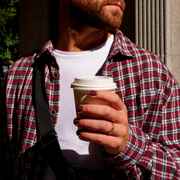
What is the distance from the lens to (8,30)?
18.3 metres

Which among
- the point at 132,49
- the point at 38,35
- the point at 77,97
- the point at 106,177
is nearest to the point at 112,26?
the point at 132,49

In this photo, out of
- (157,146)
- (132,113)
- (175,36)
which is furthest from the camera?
(175,36)

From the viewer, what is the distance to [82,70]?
1989 millimetres

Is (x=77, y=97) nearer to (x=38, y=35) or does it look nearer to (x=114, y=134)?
(x=114, y=134)

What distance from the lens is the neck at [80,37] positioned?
7.09 feet

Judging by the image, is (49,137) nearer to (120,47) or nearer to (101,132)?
(101,132)

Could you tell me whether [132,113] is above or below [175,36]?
below

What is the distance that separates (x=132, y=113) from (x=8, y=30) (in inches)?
729

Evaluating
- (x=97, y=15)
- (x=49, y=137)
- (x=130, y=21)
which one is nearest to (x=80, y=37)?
(x=97, y=15)

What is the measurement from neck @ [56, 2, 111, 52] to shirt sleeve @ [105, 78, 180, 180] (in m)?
0.81

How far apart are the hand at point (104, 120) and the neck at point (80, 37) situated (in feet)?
3.58

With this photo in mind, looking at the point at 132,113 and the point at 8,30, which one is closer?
the point at 132,113

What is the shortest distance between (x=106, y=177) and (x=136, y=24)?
2.75 metres

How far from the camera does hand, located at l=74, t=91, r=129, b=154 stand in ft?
3.75
